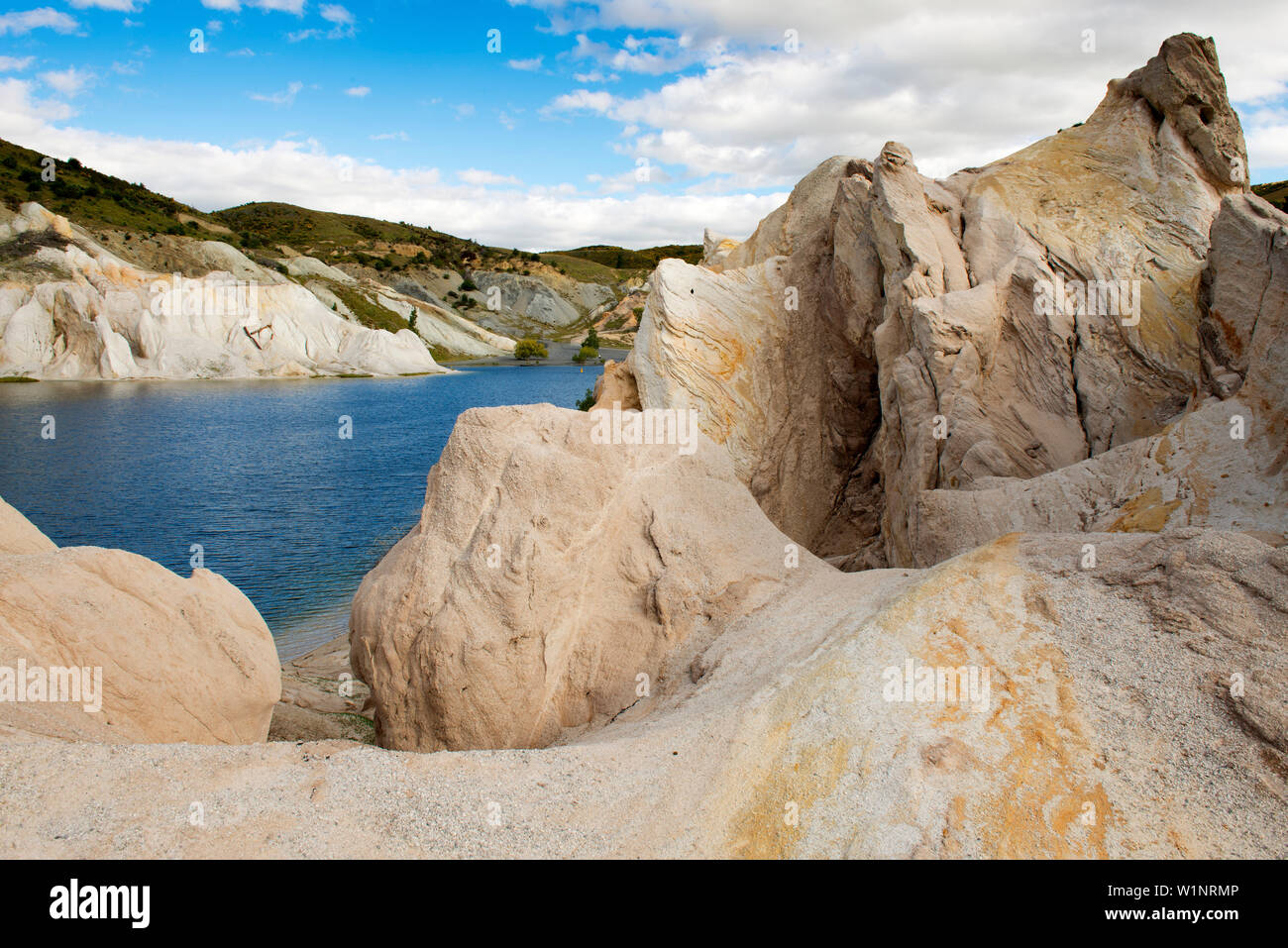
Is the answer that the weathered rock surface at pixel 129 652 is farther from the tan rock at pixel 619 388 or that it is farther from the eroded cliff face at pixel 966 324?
the tan rock at pixel 619 388

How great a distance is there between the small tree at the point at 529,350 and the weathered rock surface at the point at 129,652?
11277 cm

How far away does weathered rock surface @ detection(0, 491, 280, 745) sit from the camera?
903 centimetres

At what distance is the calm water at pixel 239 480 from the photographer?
26406mm

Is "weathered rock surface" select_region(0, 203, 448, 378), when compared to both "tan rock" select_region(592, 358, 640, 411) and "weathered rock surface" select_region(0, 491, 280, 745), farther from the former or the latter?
"weathered rock surface" select_region(0, 491, 280, 745)

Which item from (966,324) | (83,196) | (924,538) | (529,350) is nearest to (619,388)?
(966,324)

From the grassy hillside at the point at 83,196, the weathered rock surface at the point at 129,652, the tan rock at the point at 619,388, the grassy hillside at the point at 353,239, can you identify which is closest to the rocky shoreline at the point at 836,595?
the weathered rock surface at the point at 129,652

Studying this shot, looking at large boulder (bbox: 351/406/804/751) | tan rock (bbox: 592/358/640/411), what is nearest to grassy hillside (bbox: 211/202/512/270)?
tan rock (bbox: 592/358/640/411)

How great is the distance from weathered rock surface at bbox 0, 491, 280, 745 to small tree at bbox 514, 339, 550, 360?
4440 inches

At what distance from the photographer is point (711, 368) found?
2025 cm

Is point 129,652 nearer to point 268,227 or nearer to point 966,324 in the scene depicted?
point 966,324

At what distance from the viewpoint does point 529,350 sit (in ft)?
401

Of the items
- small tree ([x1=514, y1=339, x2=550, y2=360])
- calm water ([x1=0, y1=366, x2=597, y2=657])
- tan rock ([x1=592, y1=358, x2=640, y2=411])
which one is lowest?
calm water ([x1=0, y1=366, x2=597, y2=657])

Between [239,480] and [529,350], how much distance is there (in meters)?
86.4
